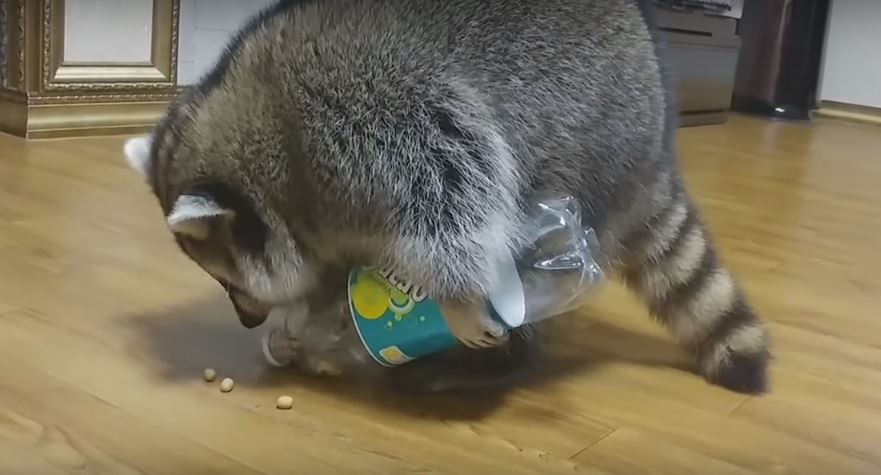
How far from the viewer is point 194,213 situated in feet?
3.59

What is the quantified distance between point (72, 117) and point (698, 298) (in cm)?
191

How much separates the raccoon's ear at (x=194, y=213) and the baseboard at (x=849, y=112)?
14.2 feet

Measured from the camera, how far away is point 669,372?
4.58ft

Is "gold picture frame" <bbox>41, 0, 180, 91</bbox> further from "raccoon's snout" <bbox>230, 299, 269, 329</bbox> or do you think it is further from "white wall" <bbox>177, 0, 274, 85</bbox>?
"raccoon's snout" <bbox>230, 299, 269, 329</bbox>

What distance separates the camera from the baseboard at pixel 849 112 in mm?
4879

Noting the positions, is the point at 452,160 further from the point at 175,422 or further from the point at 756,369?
the point at 756,369

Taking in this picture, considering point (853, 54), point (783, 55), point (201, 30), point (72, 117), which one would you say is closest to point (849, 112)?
point (853, 54)

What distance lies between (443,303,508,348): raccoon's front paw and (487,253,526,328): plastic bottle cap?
0.01 m

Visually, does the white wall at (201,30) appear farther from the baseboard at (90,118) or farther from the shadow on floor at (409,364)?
A: the shadow on floor at (409,364)

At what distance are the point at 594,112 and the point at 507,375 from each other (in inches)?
13.2

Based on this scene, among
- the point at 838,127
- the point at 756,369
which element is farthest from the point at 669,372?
the point at 838,127

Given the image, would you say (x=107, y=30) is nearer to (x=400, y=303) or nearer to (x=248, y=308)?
(x=248, y=308)

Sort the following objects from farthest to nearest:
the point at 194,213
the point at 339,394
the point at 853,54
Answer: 1. the point at 853,54
2. the point at 339,394
3. the point at 194,213

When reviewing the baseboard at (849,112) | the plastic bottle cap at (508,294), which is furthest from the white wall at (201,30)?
the baseboard at (849,112)
